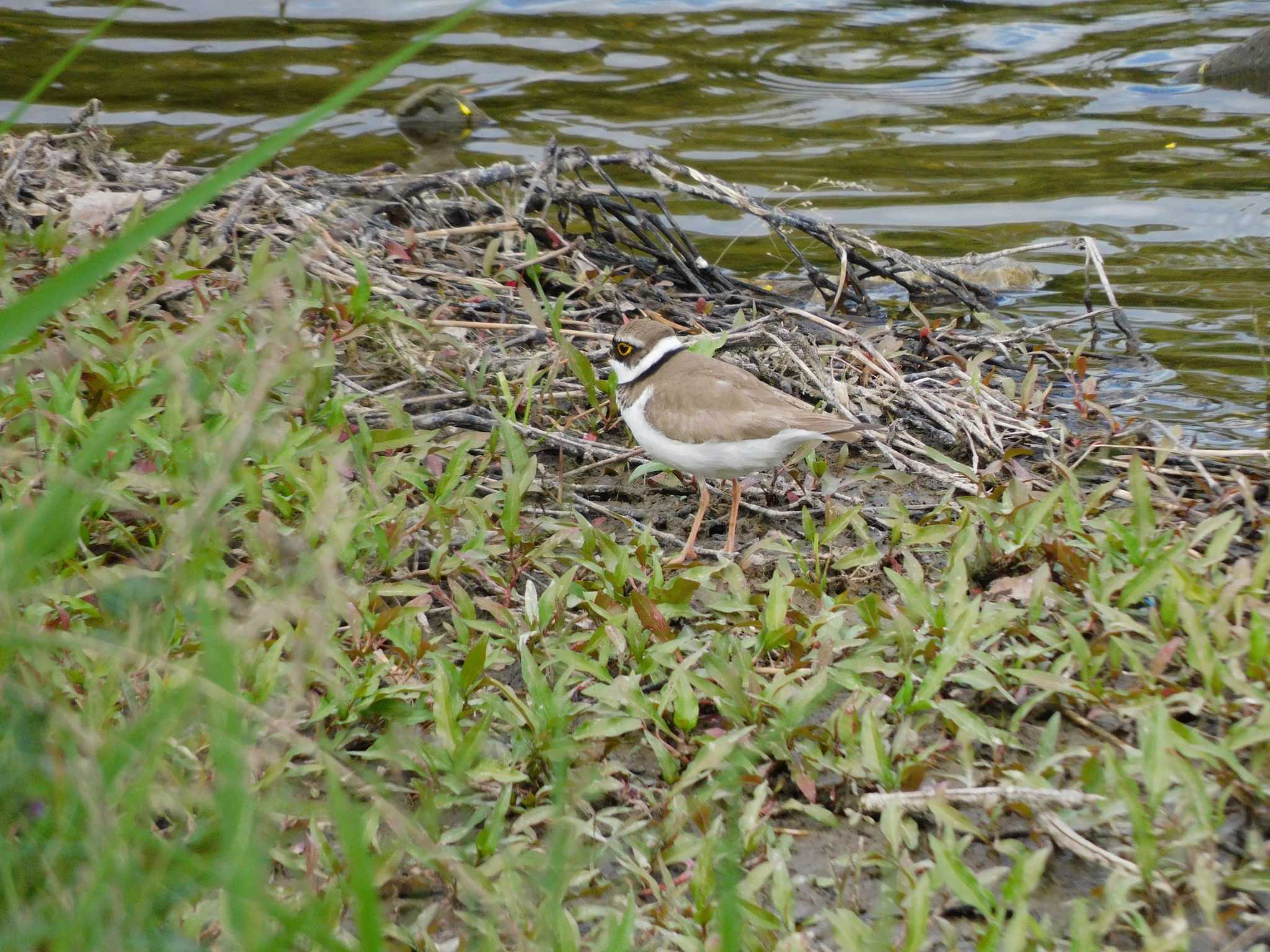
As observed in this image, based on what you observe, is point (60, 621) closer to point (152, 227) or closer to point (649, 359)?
point (152, 227)

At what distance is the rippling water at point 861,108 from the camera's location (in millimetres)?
8930

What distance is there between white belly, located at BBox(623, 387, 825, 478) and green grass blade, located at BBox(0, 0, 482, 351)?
271 centimetres

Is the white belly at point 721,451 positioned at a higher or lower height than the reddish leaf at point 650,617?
higher

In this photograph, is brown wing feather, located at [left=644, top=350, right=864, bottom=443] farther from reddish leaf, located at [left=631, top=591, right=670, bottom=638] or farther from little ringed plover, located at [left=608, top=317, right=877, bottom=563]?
reddish leaf, located at [left=631, top=591, right=670, bottom=638]

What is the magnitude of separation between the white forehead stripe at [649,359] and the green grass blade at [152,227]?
10.5ft

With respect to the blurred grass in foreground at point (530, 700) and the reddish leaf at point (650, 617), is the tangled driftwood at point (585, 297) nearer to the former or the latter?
the blurred grass in foreground at point (530, 700)

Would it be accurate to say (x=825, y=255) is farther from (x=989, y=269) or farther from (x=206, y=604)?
(x=206, y=604)

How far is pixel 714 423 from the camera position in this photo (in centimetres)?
475

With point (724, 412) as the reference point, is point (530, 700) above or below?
below

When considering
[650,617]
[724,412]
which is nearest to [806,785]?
[650,617]

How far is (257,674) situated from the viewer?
365 centimetres

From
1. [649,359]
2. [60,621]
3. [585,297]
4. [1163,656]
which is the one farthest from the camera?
[585,297]

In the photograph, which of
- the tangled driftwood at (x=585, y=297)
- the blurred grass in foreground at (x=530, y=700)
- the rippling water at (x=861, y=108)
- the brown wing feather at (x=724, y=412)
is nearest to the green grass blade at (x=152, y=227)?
the blurred grass in foreground at (x=530, y=700)

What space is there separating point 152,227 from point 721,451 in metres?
2.91
